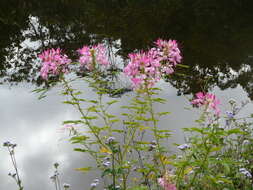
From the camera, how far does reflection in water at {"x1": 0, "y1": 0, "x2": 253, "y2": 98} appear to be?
11383mm

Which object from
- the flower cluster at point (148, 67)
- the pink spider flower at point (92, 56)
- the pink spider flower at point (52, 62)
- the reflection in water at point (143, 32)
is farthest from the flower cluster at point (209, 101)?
the reflection in water at point (143, 32)

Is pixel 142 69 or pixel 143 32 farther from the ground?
pixel 142 69

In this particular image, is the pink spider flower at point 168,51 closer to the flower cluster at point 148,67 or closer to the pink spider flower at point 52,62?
the flower cluster at point 148,67

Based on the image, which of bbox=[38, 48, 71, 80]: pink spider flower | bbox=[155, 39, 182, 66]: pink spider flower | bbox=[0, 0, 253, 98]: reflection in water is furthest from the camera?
bbox=[0, 0, 253, 98]: reflection in water

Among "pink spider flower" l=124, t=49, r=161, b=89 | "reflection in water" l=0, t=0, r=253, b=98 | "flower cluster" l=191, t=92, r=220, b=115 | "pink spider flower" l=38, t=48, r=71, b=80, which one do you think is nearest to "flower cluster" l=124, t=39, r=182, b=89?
"pink spider flower" l=124, t=49, r=161, b=89

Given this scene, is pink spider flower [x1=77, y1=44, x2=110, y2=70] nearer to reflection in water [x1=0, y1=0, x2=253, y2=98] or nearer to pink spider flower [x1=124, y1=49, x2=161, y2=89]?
pink spider flower [x1=124, y1=49, x2=161, y2=89]

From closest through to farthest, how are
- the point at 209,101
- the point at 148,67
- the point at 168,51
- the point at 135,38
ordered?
the point at 209,101 < the point at 148,67 < the point at 168,51 < the point at 135,38

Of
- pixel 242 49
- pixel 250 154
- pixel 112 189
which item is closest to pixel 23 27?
pixel 242 49

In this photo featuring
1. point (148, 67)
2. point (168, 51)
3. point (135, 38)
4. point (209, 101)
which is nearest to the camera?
point (209, 101)

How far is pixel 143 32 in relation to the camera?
1645cm

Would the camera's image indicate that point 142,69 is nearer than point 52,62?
Yes

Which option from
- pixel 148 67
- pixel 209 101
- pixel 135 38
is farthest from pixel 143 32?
pixel 209 101

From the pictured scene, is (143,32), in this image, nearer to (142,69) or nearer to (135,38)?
(135,38)

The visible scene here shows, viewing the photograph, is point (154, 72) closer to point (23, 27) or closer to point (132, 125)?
point (132, 125)
